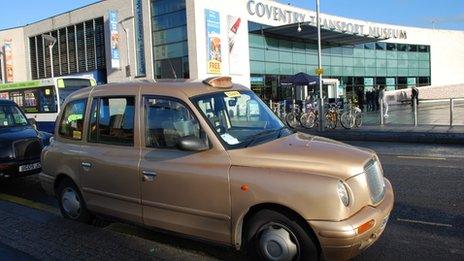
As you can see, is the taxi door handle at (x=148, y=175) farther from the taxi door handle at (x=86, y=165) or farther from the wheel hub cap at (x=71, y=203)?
the wheel hub cap at (x=71, y=203)

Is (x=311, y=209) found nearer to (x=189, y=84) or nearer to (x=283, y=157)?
(x=283, y=157)

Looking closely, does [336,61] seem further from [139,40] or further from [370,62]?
[139,40]

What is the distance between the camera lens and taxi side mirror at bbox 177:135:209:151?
15.3ft

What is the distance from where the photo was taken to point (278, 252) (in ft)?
14.1

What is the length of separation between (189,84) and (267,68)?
2948 cm

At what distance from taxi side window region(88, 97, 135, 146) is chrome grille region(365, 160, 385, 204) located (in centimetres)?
240

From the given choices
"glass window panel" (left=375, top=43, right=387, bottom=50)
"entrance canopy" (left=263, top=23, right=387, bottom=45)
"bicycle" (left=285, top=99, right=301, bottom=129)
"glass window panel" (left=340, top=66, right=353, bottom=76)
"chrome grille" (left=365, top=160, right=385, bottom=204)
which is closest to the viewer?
"chrome grille" (left=365, top=160, right=385, bottom=204)

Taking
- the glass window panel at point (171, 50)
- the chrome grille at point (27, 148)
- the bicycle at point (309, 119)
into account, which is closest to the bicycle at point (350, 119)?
the bicycle at point (309, 119)

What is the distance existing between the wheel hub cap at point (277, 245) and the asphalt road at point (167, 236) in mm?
668

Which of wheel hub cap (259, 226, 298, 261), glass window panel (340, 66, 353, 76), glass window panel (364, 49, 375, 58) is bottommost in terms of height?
wheel hub cap (259, 226, 298, 261)

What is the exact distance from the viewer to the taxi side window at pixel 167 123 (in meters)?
4.94

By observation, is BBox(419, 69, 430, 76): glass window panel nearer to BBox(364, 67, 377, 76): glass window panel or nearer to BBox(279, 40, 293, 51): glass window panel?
BBox(364, 67, 377, 76): glass window panel

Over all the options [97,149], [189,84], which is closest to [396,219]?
[189,84]

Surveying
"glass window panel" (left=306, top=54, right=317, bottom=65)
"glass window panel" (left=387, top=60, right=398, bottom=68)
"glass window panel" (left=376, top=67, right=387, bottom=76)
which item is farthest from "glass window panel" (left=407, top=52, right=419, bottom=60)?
"glass window panel" (left=306, top=54, right=317, bottom=65)
